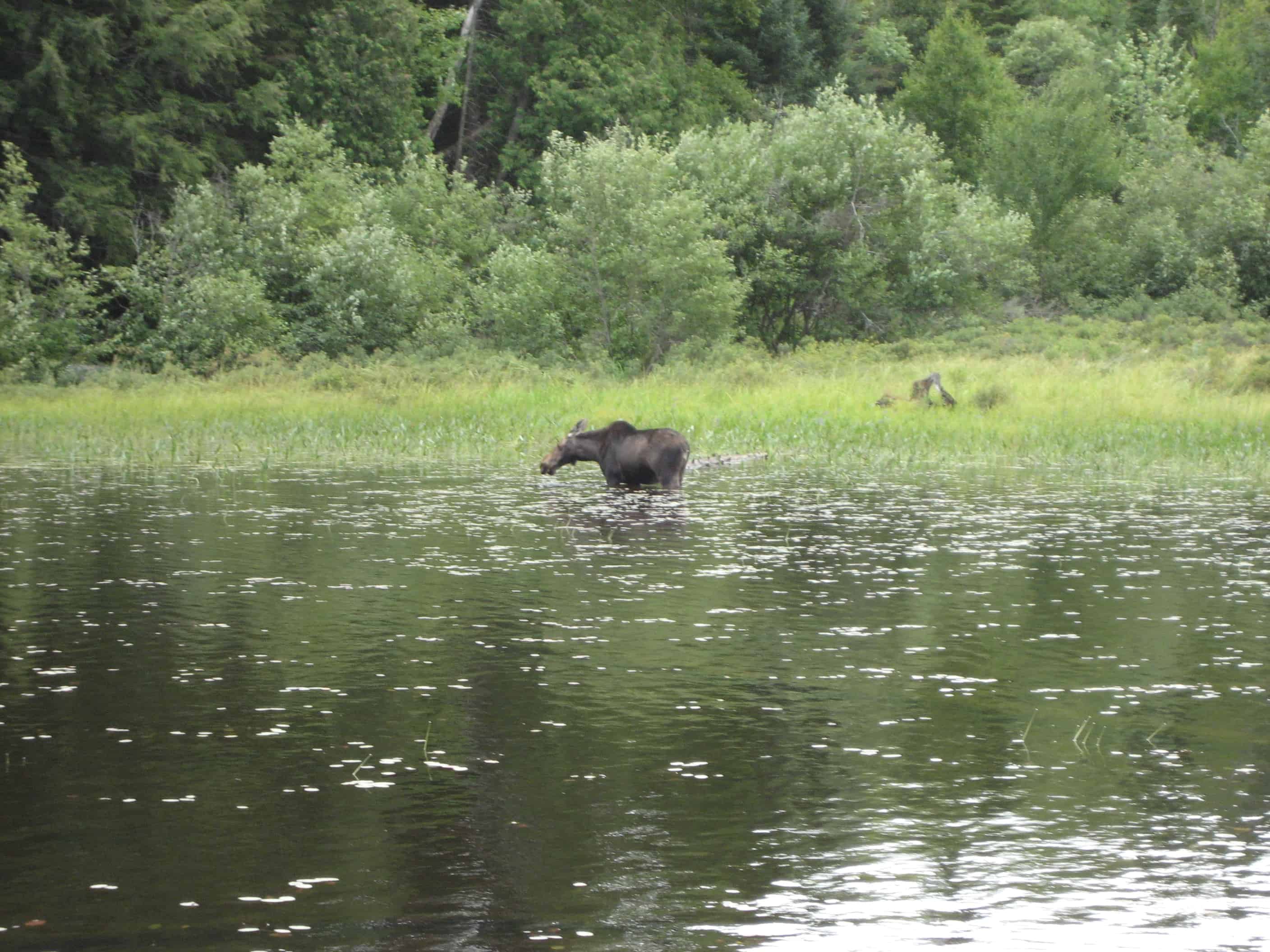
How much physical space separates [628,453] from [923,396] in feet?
39.2

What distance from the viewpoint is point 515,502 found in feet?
66.6

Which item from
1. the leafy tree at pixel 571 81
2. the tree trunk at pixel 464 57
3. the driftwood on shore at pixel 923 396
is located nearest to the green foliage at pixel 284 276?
the tree trunk at pixel 464 57

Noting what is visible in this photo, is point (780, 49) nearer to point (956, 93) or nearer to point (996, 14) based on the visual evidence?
point (956, 93)

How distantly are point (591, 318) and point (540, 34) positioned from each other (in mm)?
18739

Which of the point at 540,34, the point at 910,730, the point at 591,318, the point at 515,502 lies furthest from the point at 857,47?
the point at 910,730

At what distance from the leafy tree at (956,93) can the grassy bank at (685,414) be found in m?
31.9

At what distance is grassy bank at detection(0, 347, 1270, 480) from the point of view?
26.5 meters

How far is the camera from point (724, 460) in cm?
2556

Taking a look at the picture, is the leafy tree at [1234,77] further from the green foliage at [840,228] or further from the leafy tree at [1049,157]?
the green foliage at [840,228]

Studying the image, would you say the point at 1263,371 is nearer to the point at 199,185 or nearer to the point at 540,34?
the point at 199,185

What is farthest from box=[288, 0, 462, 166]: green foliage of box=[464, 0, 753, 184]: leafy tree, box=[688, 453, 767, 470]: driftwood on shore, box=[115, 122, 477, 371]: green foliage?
box=[688, 453, 767, 470]: driftwood on shore

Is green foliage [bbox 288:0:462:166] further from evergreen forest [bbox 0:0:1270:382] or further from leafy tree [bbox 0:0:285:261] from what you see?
leafy tree [bbox 0:0:285:261]

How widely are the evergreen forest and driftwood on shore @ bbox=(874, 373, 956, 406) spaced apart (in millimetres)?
12077

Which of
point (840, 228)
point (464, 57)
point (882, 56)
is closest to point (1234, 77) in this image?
point (882, 56)
